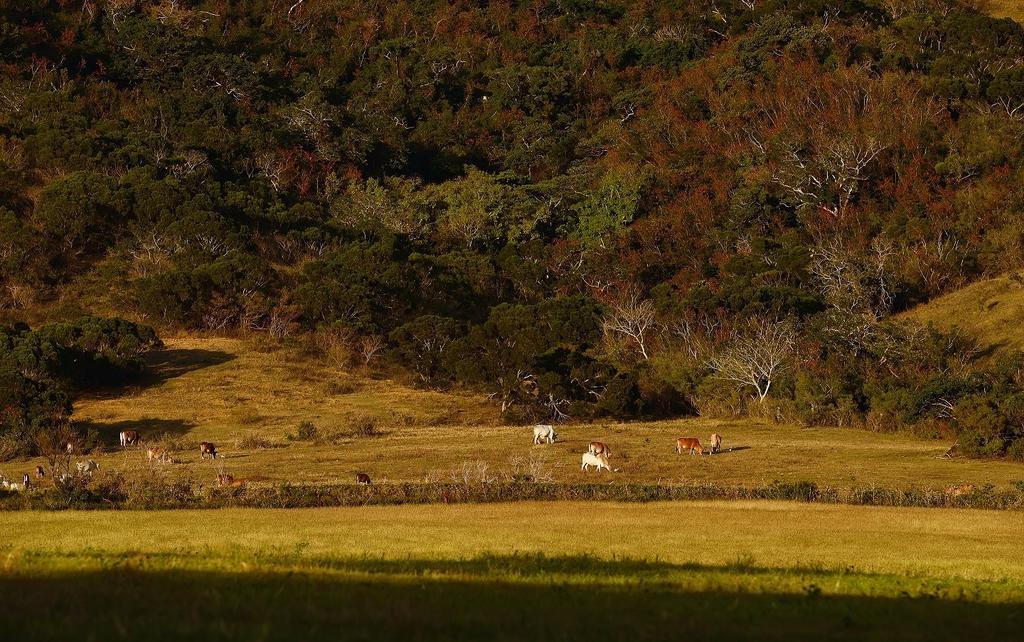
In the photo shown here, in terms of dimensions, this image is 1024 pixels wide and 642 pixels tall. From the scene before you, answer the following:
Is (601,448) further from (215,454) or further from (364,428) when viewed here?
(215,454)

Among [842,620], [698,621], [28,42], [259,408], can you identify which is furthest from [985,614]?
[28,42]

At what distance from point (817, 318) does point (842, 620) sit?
46.7 meters

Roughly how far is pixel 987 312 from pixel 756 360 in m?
14.7

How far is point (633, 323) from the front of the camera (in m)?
62.6

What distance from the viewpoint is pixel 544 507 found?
28.3m

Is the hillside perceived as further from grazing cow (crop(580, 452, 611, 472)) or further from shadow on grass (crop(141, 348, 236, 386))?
grazing cow (crop(580, 452, 611, 472))

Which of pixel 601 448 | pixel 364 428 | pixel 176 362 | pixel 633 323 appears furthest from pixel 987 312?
pixel 176 362

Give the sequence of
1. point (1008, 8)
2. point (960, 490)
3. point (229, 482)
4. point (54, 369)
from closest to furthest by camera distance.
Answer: point (960, 490) < point (229, 482) < point (54, 369) < point (1008, 8)

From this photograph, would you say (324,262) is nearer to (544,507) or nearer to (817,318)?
(817,318)

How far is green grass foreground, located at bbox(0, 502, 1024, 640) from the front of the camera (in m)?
10.3

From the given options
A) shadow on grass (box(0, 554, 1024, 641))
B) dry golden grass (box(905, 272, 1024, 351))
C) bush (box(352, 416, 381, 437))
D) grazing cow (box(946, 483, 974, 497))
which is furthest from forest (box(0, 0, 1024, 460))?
shadow on grass (box(0, 554, 1024, 641))

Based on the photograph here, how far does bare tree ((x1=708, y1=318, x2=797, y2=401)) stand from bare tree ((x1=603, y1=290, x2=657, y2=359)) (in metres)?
7.36

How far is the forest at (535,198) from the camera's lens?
51812 mm

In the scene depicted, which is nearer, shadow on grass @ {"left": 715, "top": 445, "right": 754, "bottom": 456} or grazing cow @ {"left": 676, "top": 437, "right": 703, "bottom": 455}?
grazing cow @ {"left": 676, "top": 437, "right": 703, "bottom": 455}
